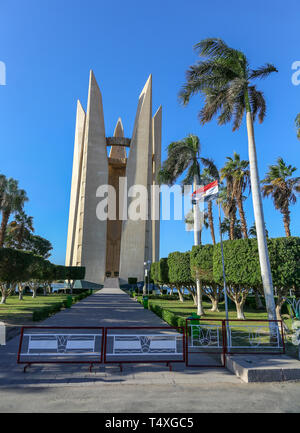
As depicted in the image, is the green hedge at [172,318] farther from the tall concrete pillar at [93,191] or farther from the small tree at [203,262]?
the tall concrete pillar at [93,191]

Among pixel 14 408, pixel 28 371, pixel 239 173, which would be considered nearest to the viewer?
pixel 14 408

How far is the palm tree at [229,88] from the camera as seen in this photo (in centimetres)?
1269

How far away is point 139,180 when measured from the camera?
206ft

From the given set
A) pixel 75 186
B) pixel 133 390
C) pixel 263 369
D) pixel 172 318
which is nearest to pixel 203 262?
pixel 172 318

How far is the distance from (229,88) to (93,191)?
5080 cm

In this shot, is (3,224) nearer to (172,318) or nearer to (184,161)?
(184,161)

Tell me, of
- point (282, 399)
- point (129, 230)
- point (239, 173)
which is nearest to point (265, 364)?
point (282, 399)

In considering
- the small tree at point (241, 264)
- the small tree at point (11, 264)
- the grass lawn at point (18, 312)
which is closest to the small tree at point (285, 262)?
the small tree at point (241, 264)

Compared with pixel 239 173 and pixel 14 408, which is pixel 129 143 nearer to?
pixel 239 173

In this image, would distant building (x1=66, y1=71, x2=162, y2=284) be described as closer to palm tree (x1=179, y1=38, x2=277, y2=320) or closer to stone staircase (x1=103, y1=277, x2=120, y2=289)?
stone staircase (x1=103, y1=277, x2=120, y2=289)

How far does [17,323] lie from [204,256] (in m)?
12.3

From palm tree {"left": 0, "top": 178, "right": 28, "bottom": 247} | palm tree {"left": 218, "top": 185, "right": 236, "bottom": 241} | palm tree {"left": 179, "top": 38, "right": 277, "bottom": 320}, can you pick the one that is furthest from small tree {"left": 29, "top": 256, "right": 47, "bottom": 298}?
palm tree {"left": 218, "top": 185, "right": 236, "bottom": 241}

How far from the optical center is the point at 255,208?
11938mm

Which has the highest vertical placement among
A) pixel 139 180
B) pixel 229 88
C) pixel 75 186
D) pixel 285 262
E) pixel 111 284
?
pixel 139 180
